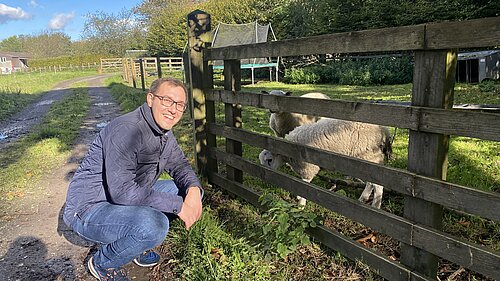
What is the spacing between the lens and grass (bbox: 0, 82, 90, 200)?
19.0ft

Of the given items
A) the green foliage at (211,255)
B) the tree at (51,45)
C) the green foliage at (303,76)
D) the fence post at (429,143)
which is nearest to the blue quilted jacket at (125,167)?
the green foliage at (211,255)

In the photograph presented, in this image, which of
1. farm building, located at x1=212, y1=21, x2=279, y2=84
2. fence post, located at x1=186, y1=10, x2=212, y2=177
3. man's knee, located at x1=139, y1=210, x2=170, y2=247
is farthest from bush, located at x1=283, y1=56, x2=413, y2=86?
man's knee, located at x1=139, y1=210, x2=170, y2=247

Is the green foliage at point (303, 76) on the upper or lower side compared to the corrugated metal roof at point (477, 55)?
lower

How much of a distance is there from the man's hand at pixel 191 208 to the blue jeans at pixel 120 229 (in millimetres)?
169

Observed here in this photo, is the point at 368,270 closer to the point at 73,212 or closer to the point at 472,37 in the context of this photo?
the point at 472,37

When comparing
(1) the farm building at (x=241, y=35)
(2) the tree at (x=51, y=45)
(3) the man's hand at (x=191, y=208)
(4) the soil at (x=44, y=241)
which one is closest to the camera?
(3) the man's hand at (x=191, y=208)

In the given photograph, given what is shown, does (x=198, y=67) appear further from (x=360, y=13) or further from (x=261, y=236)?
(x=360, y=13)

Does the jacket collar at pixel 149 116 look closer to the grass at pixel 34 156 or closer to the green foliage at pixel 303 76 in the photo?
the grass at pixel 34 156

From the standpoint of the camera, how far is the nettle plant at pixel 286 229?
10.6 feet

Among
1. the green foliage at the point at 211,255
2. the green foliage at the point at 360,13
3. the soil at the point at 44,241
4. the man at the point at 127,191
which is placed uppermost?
the green foliage at the point at 360,13

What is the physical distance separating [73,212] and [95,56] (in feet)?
221

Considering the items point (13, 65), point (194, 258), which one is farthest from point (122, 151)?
point (13, 65)

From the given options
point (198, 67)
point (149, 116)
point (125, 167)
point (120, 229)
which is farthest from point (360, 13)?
point (120, 229)

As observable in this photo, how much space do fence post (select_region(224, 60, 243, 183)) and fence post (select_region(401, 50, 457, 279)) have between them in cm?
234
